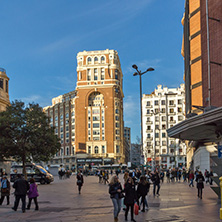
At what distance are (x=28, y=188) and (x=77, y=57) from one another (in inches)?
4705

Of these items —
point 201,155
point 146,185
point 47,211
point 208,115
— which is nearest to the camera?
point 146,185

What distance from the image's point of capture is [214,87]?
3791 cm

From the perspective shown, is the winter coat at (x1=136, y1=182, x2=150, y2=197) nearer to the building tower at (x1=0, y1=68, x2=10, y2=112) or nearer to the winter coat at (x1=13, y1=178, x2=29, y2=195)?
the winter coat at (x1=13, y1=178, x2=29, y2=195)

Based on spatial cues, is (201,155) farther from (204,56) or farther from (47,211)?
(47,211)

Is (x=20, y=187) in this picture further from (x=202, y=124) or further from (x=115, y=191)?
(x=202, y=124)

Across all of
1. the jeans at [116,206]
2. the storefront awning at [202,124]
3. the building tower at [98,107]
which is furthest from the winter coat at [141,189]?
the building tower at [98,107]

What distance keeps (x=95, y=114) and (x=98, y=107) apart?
2.71m

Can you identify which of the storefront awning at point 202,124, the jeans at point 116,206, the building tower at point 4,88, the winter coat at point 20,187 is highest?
the building tower at point 4,88

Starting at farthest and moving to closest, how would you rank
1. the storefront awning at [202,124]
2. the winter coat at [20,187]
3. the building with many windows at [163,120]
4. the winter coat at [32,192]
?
1. the building with many windows at [163,120]
2. the storefront awning at [202,124]
3. the winter coat at [32,192]
4. the winter coat at [20,187]

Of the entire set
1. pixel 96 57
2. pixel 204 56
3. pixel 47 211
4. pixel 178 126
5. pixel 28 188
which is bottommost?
pixel 47 211

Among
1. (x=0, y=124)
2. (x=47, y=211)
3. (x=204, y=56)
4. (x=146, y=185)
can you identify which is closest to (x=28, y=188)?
(x=47, y=211)

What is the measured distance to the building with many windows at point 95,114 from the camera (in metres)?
123

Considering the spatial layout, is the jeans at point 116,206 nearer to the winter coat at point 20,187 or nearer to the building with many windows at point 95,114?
the winter coat at point 20,187

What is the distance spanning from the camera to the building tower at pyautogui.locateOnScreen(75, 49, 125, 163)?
4843 inches
